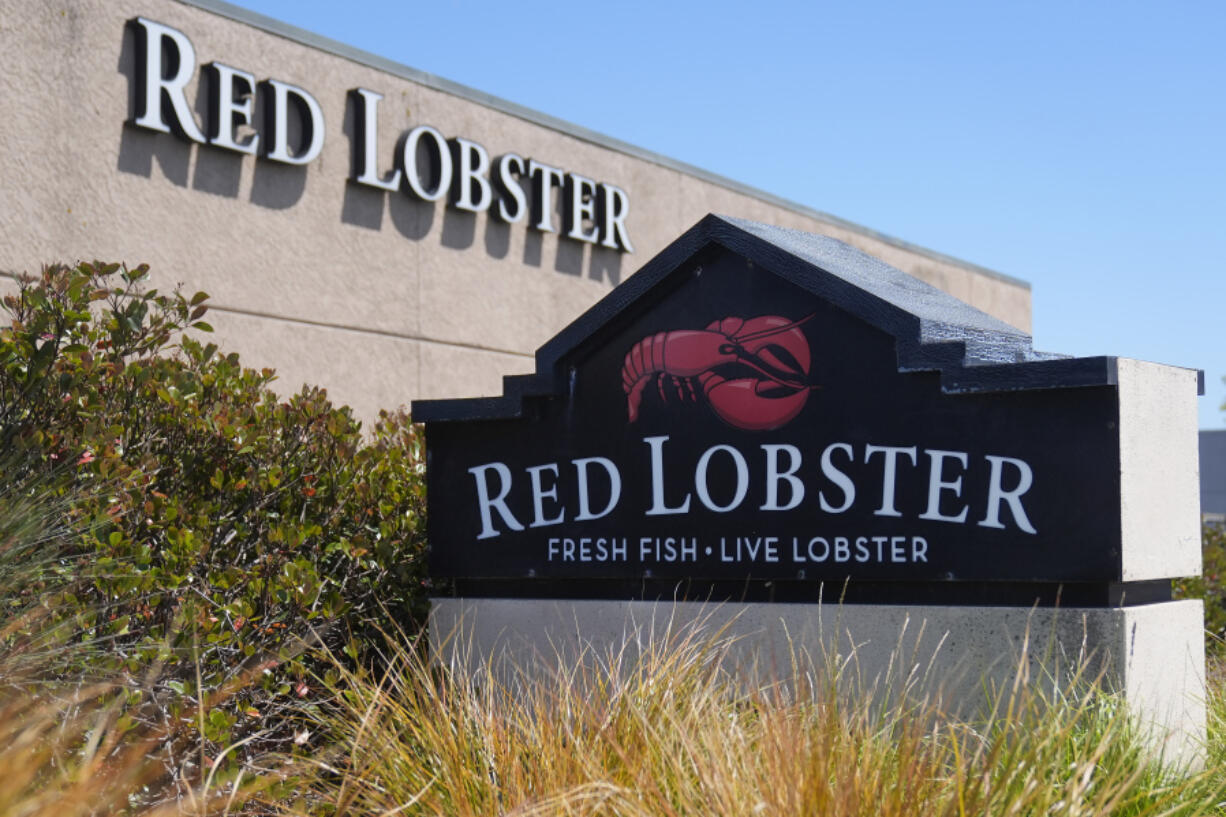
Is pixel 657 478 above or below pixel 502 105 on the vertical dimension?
below

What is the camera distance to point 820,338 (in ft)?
20.1

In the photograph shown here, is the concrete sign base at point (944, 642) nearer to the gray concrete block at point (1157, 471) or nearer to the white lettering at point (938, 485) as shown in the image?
the gray concrete block at point (1157, 471)

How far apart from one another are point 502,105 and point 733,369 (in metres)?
7.25

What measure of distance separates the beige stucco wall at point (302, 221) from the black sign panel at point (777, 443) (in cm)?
412

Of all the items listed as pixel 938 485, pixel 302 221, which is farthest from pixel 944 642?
pixel 302 221

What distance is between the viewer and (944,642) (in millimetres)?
5777

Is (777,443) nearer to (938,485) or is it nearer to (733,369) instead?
(733,369)

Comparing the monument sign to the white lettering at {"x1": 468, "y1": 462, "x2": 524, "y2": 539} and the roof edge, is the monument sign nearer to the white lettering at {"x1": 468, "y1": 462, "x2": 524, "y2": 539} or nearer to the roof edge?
the white lettering at {"x1": 468, "y1": 462, "x2": 524, "y2": 539}

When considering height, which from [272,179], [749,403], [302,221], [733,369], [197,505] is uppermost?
[272,179]

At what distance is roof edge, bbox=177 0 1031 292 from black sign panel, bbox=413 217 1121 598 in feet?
17.1

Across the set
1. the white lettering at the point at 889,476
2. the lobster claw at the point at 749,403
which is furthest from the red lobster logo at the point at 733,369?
the white lettering at the point at 889,476

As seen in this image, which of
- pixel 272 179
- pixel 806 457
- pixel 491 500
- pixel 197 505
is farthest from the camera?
pixel 272 179

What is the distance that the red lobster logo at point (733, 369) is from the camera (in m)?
6.18

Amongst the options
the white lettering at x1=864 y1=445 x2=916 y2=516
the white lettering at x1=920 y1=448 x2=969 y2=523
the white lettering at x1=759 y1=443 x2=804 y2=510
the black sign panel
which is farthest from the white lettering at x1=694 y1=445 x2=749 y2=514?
the white lettering at x1=920 y1=448 x2=969 y2=523
